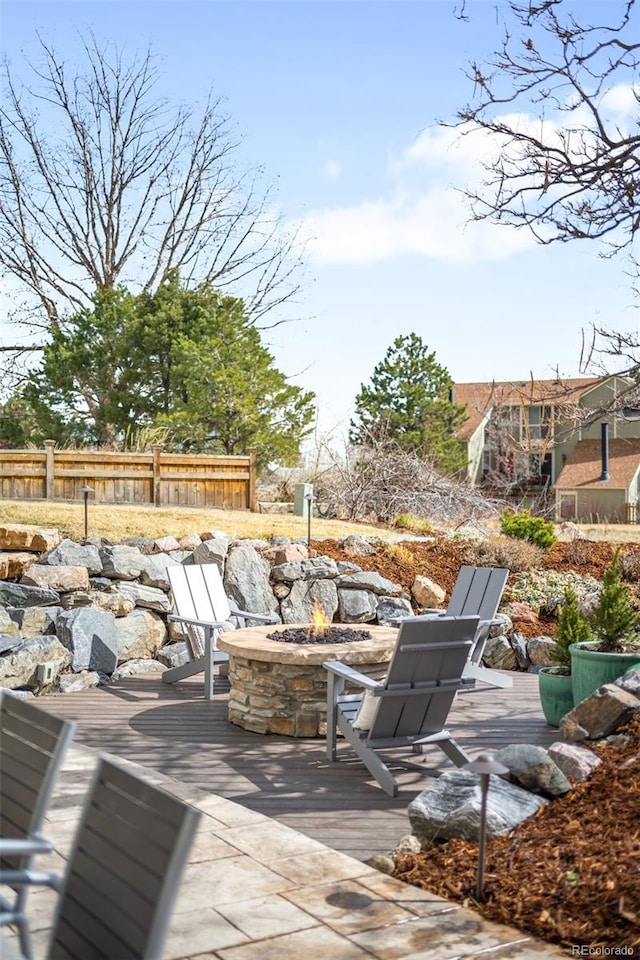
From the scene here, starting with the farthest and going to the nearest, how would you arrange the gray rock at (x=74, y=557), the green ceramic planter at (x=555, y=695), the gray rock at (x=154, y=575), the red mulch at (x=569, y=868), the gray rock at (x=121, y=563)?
the gray rock at (x=154, y=575), the gray rock at (x=121, y=563), the gray rock at (x=74, y=557), the green ceramic planter at (x=555, y=695), the red mulch at (x=569, y=868)

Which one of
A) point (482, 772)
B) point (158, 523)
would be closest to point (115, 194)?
point (158, 523)

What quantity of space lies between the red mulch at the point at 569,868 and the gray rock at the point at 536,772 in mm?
66

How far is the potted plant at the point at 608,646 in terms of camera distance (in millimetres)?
5738

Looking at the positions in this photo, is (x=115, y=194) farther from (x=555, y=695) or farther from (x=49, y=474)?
(x=555, y=695)

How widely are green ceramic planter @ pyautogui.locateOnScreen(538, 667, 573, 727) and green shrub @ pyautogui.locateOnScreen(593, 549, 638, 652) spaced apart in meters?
0.33

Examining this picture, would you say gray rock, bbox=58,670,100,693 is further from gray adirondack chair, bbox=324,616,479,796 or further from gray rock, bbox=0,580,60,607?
gray adirondack chair, bbox=324,616,479,796

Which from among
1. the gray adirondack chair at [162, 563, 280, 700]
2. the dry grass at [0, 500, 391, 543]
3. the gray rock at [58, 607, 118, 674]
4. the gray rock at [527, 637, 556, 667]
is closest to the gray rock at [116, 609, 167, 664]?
the gray rock at [58, 607, 118, 674]

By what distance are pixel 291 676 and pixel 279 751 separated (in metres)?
0.49

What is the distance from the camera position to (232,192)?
24203 mm

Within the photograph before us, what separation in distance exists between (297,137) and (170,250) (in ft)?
48.7

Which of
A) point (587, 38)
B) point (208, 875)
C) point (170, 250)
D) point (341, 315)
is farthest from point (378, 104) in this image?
point (170, 250)

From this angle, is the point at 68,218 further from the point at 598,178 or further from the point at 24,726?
the point at 24,726

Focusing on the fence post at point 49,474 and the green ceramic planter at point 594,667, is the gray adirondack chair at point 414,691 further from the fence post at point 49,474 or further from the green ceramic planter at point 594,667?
the fence post at point 49,474

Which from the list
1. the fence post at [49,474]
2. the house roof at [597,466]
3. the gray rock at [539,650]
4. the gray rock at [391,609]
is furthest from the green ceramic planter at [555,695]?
the house roof at [597,466]
